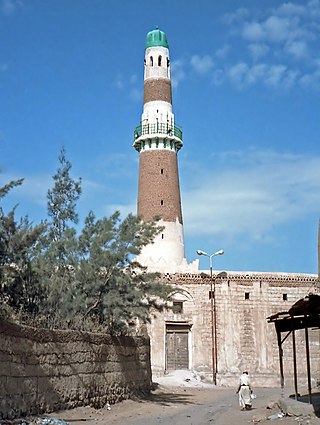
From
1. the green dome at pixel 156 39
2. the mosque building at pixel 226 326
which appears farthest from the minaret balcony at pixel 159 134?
the mosque building at pixel 226 326

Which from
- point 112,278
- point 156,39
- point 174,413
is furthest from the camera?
point 156,39

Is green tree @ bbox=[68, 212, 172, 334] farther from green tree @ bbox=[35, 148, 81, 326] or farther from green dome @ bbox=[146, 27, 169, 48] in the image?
green dome @ bbox=[146, 27, 169, 48]

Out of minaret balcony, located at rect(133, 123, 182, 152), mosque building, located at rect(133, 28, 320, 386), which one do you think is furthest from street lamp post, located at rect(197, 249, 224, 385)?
minaret balcony, located at rect(133, 123, 182, 152)

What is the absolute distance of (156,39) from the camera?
139 ft

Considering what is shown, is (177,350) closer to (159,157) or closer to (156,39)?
(159,157)

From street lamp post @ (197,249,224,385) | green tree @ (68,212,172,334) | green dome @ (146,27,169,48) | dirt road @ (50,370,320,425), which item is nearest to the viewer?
dirt road @ (50,370,320,425)

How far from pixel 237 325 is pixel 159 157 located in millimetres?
12115

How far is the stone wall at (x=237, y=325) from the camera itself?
109 ft

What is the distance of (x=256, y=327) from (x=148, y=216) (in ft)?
30.9

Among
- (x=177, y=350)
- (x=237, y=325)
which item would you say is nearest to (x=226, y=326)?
(x=237, y=325)

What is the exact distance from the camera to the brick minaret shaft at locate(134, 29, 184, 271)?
38.5 meters

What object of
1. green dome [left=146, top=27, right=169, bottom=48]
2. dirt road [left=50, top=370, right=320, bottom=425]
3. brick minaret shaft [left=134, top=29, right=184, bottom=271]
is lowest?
dirt road [left=50, top=370, right=320, bottom=425]

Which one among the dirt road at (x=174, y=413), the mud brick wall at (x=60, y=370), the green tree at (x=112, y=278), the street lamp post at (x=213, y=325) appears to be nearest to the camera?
the mud brick wall at (x=60, y=370)

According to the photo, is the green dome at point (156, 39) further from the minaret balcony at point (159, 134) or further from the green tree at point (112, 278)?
the green tree at point (112, 278)
